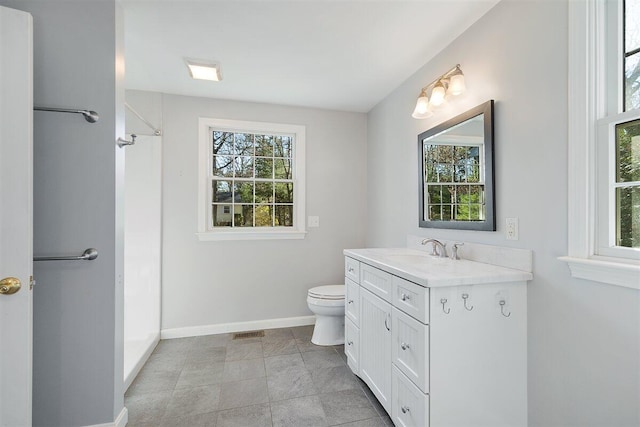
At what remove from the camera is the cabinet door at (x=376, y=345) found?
5.18 ft

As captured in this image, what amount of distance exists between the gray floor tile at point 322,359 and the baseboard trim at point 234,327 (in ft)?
2.05

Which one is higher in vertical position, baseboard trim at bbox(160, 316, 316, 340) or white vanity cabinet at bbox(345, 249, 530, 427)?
white vanity cabinet at bbox(345, 249, 530, 427)

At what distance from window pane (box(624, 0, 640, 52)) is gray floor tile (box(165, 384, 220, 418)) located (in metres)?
2.68

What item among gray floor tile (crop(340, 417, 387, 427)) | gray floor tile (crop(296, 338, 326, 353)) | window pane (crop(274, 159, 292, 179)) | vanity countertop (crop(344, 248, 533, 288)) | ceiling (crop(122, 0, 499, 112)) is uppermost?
ceiling (crop(122, 0, 499, 112))

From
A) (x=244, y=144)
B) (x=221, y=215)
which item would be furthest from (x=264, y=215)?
(x=244, y=144)

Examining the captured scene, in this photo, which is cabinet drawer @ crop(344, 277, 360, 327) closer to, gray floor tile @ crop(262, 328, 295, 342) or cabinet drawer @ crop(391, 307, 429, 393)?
cabinet drawer @ crop(391, 307, 429, 393)

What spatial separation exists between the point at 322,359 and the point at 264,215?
1505 millimetres

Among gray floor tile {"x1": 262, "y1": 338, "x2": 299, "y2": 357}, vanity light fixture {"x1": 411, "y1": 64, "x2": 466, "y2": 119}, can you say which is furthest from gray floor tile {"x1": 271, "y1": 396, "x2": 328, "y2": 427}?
vanity light fixture {"x1": 411, "y1": 64, "x2": 466, "y2": 119}

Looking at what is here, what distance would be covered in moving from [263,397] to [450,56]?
8.44ft

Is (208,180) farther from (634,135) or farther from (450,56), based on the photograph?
(634,135)

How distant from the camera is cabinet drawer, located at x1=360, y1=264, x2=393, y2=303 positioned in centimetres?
159

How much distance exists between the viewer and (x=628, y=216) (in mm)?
1094

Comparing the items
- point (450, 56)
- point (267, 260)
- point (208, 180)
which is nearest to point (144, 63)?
point (208, 180)

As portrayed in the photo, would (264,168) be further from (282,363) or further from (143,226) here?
(282,363)
